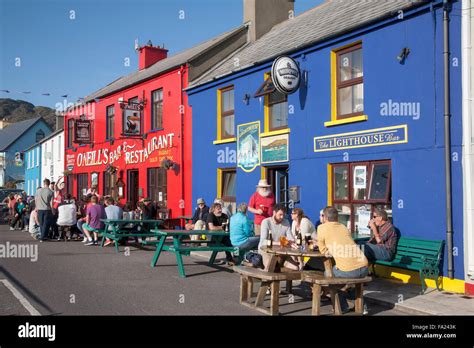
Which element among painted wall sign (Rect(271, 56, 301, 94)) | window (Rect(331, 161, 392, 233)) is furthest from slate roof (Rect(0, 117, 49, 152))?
window (Rect(331, 161, 392, 233))

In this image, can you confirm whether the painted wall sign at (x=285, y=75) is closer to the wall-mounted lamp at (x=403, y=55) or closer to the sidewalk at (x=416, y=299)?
the wall-mounted lamp at (x=403, y=55)

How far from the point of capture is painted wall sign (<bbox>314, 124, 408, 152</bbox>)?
9.47m

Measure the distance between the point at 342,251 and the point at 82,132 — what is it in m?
20.2

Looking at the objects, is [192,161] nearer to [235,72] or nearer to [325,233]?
[235,72]

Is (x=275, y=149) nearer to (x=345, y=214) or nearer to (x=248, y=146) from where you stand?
(x=248, y=146)

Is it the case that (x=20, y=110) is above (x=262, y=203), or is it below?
above

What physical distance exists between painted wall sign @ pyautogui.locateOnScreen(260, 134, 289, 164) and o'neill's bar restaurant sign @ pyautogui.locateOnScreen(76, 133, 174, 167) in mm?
6025

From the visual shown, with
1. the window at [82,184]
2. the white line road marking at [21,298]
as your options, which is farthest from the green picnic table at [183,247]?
the window at [82,184]

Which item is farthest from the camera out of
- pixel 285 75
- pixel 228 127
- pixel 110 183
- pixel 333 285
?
pixel 110 183

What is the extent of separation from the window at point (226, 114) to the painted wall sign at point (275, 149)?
1.96 m

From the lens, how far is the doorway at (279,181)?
524 inches
